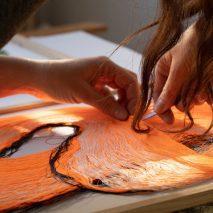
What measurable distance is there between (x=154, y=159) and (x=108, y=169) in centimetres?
8

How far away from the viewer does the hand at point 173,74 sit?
0.85m

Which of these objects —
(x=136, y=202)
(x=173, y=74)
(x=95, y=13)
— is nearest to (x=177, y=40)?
(x=173, y=74)

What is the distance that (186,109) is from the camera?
88 centimetres

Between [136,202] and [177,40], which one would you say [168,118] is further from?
[136,202]

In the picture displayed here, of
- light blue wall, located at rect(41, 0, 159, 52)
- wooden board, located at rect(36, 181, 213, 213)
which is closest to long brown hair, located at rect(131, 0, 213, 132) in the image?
wooden board, located at rect(36, 181, 213, 213)

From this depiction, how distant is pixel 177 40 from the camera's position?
0.83 meters

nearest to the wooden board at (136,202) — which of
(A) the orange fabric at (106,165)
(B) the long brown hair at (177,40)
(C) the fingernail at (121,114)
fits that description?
(A) the orange fabric at (106,165)

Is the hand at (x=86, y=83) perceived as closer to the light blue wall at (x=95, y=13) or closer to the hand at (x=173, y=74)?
the hand at (x=173, y=74)

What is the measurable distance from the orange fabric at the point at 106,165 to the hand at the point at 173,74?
36mm

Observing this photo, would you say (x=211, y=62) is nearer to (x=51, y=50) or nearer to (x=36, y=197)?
(x=36, y=197)

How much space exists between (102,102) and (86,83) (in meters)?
0.05

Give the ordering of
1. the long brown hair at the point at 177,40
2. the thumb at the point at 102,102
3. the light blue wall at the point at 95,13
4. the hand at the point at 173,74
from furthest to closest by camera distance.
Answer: the light blue wall at the point at 95,13, the thumb at the point at 102,102, the hand at the point at 173,74, the long brown hair at the point at 177,40

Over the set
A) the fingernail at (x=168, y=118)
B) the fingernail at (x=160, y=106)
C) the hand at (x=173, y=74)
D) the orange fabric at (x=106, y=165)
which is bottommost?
the orange fabric at (x=106, y=165)

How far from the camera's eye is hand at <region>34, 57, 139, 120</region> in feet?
3.17
